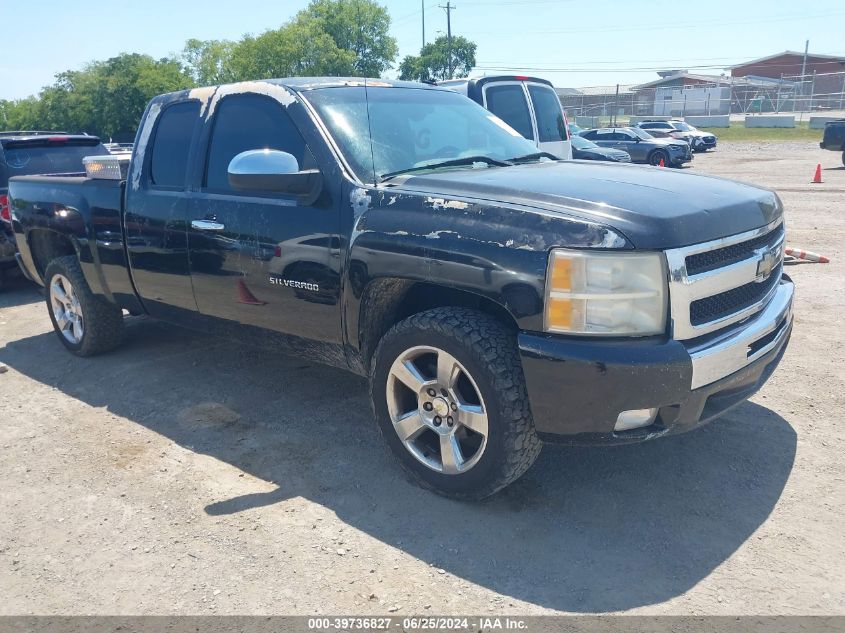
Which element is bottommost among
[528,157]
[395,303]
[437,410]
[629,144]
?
[629,144]

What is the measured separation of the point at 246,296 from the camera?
410 cm

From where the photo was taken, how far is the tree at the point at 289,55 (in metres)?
59.6

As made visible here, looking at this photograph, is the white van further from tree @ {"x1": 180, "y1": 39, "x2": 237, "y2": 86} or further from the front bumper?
tree @ {"x1": 180, "y1": 39, "x2": 237, "y2": 86}

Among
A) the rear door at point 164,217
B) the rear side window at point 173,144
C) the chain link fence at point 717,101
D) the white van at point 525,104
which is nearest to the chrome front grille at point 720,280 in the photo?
the rear door at point 164,217

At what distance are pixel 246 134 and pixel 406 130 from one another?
0.95 meters

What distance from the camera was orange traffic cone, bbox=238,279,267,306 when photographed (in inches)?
159

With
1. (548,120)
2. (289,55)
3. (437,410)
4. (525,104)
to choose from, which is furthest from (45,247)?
(289,55)

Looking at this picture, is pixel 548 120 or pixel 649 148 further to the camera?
pixel 649 148

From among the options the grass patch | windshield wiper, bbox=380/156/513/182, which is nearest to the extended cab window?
windshield wiper, bbox=380/156/513/182

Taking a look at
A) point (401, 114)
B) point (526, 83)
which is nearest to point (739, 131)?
point (526, 83)

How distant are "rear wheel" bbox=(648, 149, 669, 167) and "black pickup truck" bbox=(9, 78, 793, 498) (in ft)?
67.7

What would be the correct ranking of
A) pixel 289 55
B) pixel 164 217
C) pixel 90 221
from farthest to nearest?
pixel 289 55 < pixel 90 221 < pixel 164 217

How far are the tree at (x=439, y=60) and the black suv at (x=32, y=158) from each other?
236ft

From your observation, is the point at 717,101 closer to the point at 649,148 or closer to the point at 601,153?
the point at 649,148
